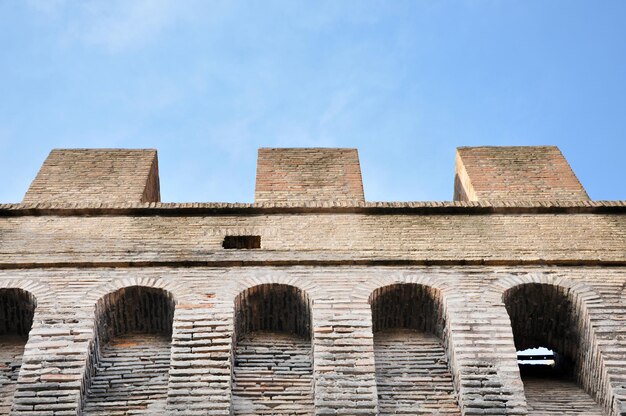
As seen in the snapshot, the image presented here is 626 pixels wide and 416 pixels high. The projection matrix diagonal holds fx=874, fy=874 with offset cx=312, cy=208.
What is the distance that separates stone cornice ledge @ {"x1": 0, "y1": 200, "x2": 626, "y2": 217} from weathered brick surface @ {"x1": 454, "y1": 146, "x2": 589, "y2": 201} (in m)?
0.25

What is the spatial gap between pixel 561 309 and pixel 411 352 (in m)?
1.34

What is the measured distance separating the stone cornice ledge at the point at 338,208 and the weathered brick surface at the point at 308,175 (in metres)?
0.18

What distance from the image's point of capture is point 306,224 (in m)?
8.20

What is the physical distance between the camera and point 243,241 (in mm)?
8156

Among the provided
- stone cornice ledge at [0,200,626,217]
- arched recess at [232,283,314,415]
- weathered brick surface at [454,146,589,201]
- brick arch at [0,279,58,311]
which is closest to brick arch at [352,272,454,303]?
arched recess at [232,283,314,415]

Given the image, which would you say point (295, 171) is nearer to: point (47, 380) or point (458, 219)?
point (458, 219)

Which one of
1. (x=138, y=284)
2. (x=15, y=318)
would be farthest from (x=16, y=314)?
(x=138, y=284)

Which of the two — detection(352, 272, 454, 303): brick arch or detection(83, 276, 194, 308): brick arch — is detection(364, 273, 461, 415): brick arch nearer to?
detection(352, 272, 454, 303): brick arch

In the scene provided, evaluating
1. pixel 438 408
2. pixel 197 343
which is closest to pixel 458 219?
pixel 438 408

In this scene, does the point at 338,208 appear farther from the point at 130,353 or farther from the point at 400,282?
the point at 130,353

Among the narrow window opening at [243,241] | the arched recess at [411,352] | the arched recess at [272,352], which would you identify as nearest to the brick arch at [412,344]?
the arched recess at [411,352]

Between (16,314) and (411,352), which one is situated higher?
(16,314)

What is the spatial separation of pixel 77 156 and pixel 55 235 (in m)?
1.56

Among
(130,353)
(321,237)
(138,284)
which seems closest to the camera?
(130,353)
